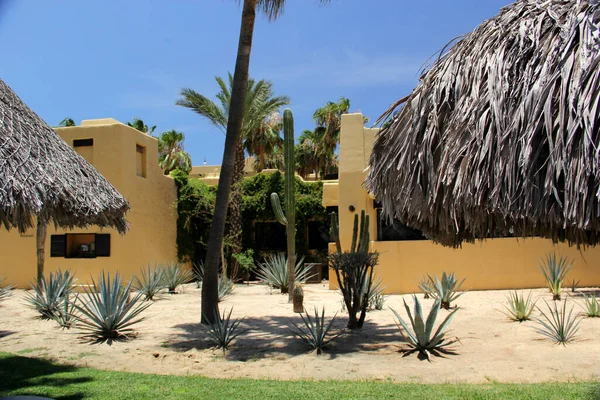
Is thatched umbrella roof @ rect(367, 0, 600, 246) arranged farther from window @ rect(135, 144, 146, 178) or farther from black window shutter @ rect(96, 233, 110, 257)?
window @ rect(135, 144, 146, 178)

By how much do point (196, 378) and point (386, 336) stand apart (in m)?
3.89

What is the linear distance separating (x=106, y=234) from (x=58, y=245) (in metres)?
1.89

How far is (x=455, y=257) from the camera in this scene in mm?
15961

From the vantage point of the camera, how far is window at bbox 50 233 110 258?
61.5ft

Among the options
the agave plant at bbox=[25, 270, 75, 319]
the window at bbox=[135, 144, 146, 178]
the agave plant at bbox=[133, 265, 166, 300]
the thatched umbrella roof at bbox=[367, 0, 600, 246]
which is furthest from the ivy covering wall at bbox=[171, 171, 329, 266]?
the thatched umbrella roof at bbox=[367, 0, 600, 246]

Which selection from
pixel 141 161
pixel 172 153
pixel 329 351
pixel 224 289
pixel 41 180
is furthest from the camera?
pixel 172 153

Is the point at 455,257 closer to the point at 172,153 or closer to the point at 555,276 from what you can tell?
the point at 555,276

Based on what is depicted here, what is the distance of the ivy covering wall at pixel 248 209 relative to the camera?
22344 mm

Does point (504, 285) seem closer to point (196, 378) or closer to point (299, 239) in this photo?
point (299, 239)

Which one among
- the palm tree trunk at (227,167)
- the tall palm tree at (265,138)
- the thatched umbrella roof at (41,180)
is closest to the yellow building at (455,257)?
the palm tree trunk at (227,167)

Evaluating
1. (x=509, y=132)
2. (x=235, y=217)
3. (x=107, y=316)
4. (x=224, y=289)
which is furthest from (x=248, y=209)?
(x=509, y=132)

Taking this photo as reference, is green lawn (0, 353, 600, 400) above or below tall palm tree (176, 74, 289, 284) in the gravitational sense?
below

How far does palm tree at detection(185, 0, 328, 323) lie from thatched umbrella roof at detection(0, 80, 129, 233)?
2.64 m

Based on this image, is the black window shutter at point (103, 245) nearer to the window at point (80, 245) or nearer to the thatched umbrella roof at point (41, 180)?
the window at point (80, 245)
